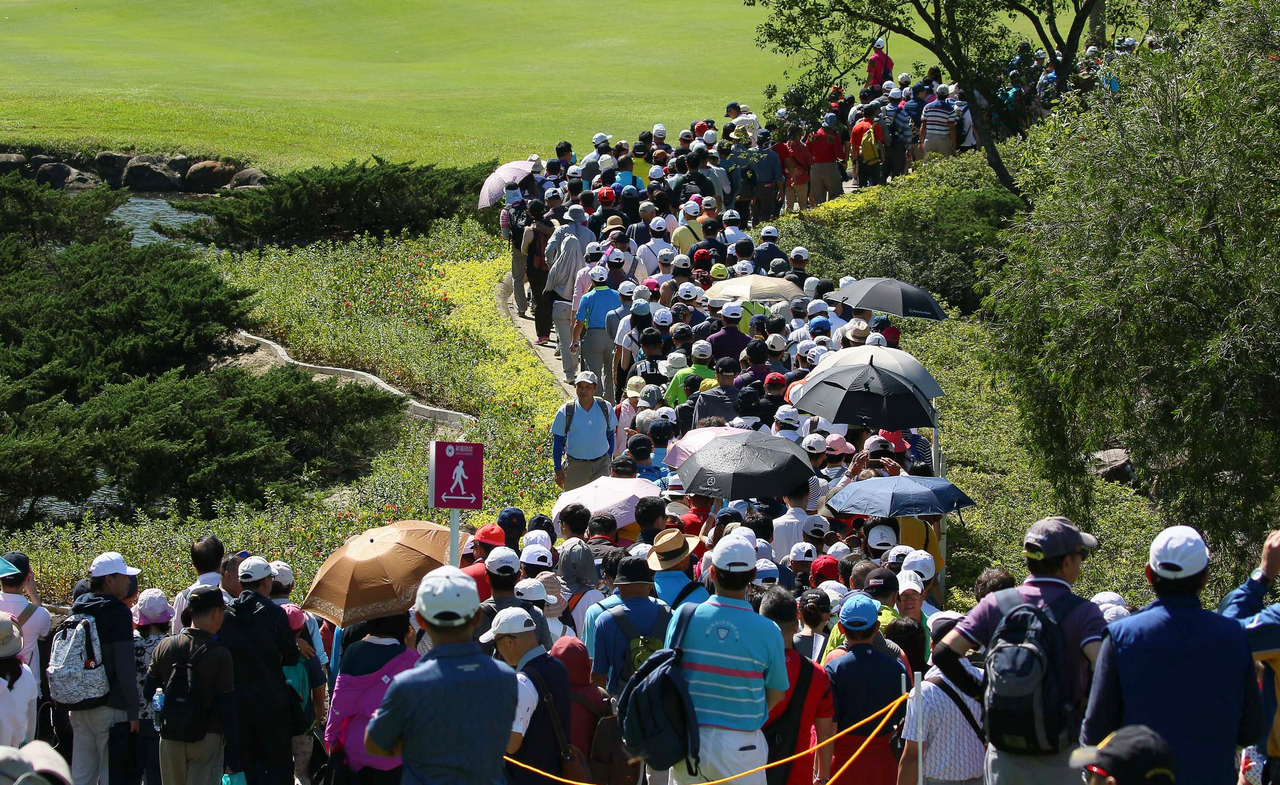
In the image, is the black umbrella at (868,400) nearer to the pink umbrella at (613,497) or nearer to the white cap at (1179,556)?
the pink umbrella at (613,497)

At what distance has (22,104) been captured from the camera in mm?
42844

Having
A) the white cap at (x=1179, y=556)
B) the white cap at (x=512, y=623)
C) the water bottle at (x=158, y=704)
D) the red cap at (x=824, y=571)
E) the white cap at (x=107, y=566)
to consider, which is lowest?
the water bottle at (x=158, y=704)

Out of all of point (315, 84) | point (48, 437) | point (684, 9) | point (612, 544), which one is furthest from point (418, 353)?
point (684, 9)

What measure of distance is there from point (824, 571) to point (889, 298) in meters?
6.35

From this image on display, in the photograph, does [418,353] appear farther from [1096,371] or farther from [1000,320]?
[1096,371]

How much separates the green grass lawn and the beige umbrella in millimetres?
23582

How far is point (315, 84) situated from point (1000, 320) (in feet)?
135

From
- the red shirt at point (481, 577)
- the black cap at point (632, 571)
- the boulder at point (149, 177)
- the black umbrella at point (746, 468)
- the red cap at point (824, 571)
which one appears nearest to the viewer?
the black cap at point (632, 571)

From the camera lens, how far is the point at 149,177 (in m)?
37.0

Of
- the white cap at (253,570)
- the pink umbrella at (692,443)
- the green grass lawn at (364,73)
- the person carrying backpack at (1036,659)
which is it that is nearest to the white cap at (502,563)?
the white cap at (253,570)

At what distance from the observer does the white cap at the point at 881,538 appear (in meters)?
8.52

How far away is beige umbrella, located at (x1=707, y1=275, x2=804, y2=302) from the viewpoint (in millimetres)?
14172

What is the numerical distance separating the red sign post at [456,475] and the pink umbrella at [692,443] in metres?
1.73

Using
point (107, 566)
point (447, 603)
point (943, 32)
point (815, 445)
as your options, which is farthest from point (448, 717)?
point (943, 32)
